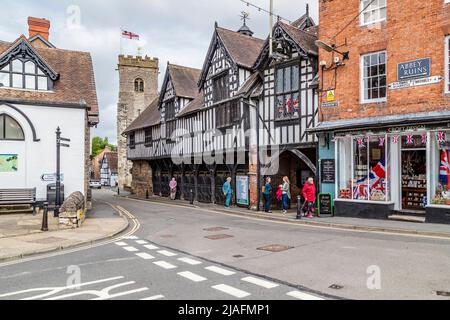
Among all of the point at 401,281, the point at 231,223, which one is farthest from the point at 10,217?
the point at 401,281

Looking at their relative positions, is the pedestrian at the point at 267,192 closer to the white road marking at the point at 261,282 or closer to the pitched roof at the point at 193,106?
the pitched roof at the point at 193,106

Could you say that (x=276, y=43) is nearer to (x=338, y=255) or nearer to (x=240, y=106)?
(x=240, y=106)

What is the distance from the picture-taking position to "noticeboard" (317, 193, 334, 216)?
15.4 metres

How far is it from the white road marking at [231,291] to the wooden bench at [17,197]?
1419cm

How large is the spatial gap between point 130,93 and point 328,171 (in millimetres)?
40460

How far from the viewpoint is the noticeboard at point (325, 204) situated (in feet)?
50.4

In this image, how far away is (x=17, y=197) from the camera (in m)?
17.8

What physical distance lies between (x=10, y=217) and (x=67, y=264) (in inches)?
392

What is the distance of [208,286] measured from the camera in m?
6.28

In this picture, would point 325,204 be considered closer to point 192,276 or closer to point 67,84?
point 192,276

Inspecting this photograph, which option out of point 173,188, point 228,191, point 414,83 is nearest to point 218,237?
point 414,83

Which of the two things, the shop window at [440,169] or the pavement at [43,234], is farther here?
the shop window at [440,169]

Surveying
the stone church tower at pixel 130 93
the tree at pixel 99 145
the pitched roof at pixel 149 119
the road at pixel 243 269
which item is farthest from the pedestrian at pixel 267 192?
the tree at pixel 99 145

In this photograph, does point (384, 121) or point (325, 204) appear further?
point (325, 204)
